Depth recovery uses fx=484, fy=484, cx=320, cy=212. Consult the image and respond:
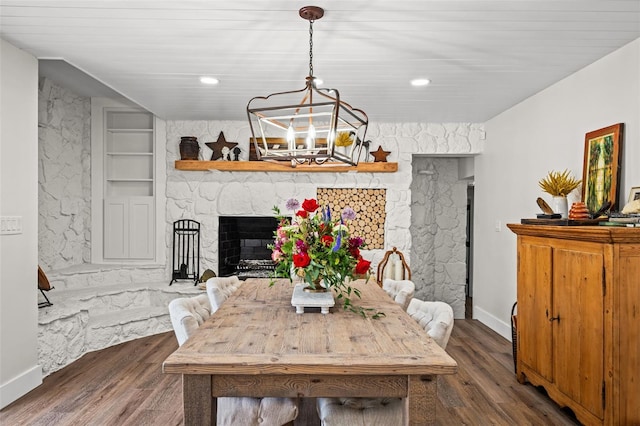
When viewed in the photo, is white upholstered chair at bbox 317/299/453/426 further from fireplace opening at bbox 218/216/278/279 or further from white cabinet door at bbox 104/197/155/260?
white cabinet door at bbox 104/197/155/260

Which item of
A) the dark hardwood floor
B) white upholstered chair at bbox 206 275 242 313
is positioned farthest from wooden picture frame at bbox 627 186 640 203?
white upholstered chair at bbox 206 275 242 313

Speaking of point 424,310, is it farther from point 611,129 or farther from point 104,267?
point 104,267

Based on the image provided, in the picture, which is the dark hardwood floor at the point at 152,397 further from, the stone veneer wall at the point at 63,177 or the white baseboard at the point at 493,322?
the stone veneer wall at the point at 63,177

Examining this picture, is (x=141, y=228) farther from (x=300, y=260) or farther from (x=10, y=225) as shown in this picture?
(x=300, y=260)

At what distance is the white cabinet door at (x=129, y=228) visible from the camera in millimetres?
5633

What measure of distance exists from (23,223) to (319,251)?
2.19 m

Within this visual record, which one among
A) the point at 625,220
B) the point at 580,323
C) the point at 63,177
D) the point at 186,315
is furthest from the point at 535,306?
the point at 63,177

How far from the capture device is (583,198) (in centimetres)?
351

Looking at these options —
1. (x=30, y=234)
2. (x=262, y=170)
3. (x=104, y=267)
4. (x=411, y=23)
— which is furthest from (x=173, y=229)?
(x=411, y=23)

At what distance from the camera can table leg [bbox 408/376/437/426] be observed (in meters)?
1.71

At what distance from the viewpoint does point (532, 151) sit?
439 centimetres

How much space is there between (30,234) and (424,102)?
11.4ft

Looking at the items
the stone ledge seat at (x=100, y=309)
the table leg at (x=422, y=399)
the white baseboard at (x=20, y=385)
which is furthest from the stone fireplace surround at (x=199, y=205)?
the table leg at (x=422, y=399)

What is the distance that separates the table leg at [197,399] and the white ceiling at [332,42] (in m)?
1.81
